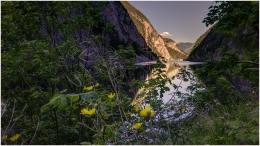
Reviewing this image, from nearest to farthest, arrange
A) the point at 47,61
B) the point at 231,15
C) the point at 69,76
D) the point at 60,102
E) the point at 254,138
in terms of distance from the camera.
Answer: the point at 60,102, the point at 254,138, the point at 47,61, the point at 69,76, the point at 231,15

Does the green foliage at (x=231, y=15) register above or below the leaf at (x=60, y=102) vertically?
above

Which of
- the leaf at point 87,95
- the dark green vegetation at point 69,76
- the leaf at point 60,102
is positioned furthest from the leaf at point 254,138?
the leaf at point 60,102

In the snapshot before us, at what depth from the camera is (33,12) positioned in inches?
117

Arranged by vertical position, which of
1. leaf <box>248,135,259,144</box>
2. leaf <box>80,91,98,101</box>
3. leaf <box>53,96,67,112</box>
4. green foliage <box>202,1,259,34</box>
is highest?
green foliage <box>202,1,259,34</box>

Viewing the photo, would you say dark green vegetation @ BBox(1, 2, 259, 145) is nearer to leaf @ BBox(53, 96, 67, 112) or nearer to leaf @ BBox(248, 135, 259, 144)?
leaf @ BBox(248, 135, 259, 144)

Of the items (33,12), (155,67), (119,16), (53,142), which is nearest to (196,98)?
(155,67)

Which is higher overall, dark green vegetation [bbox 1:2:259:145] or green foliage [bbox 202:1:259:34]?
green foliage [bbox 202:1:259:34]

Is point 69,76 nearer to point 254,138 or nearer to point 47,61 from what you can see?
point 47,61

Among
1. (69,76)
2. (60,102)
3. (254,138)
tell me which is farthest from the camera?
(69,76)

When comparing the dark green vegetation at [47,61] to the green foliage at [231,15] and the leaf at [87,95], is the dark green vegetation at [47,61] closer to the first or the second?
the leaf at [87,95]

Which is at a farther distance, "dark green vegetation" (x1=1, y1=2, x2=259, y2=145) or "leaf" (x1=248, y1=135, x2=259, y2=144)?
"dark green vegetation" (x1=1, y1=2, x2=259, y2=145)

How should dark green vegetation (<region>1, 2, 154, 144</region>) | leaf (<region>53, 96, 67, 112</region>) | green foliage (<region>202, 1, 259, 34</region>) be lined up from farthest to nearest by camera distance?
green foliage (<region>202, 1, 259, 34</region>) → dark green vegetation (<region>1, 2, 154, 144</region>) → leaf (<region>53, 96, 67, 112</region>)

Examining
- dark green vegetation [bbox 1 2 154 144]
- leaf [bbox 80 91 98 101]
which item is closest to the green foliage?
dark green vegetation [bbox 1 2 154 144]

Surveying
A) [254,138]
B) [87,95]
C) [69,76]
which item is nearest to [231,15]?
[254,138]
